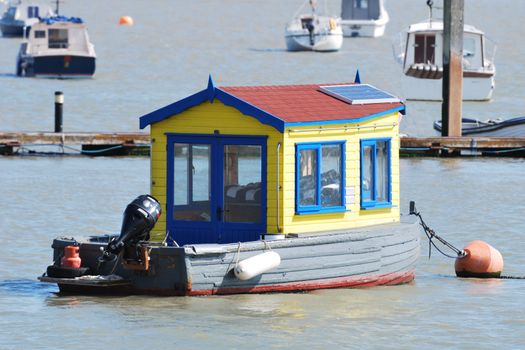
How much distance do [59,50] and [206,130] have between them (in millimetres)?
47240

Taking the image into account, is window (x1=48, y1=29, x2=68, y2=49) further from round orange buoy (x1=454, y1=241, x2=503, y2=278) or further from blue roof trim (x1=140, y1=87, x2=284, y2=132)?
blue roof trim (x1=140, y1=87, x2=284, y2=132)

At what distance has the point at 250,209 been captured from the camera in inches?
788

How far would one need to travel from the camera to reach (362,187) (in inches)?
820

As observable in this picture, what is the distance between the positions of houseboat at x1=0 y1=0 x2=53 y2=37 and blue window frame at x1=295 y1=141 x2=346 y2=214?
78445mm

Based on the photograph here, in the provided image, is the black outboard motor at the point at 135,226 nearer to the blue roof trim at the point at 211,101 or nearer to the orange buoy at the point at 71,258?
the orange buoy at the point at 71,258

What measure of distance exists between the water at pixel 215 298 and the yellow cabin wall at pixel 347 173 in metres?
0.96

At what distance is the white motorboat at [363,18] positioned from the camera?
353ft

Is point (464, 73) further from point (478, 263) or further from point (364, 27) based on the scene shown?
point (364, 27)

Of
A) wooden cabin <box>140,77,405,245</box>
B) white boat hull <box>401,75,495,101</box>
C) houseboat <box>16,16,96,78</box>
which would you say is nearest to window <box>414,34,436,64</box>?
white boat hull <box>401,75,495,101</box>

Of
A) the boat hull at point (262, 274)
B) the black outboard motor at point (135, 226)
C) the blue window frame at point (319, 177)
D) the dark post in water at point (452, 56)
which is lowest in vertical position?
the boat hull at point (262, 274)

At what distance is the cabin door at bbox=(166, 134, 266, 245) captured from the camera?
784 inches

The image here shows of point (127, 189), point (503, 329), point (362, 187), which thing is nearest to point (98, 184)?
point (127, 189)

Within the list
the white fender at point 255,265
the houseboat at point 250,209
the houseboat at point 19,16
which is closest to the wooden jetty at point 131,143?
the houseboat at point 250,209

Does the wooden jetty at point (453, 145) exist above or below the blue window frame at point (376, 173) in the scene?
above
